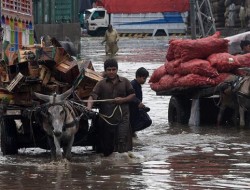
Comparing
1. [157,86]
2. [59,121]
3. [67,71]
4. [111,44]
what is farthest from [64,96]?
[111,44]

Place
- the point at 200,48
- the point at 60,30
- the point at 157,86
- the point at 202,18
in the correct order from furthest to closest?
the point at 60,30 < the point at 202,18 < the point at 157,86 < the point at 200,48

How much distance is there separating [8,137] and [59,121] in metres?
1.45

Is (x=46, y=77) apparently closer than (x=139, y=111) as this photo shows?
Yes

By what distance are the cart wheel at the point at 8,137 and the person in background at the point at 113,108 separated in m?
1.30

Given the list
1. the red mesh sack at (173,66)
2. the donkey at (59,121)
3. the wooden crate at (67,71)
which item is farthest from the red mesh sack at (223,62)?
the donkey at (59,121)

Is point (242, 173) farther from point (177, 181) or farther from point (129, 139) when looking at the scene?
point (129, 139)

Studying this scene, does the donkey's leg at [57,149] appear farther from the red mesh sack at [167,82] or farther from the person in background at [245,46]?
the person in background at [245,46]

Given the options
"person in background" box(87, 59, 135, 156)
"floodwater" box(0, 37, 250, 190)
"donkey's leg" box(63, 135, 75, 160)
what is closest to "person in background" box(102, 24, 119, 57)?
"floodwater" box(0, 37, 250, 190)

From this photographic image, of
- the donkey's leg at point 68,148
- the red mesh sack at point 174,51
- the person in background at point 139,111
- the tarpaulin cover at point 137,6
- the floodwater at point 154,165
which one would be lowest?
the floodwater at point 154,165

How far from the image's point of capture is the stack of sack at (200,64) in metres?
17.5

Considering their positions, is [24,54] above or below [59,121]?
above

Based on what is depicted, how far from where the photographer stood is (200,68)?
687 inches

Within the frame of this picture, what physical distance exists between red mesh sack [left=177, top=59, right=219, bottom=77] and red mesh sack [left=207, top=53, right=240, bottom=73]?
0.09 m

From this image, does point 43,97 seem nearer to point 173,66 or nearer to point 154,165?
point 154,165
